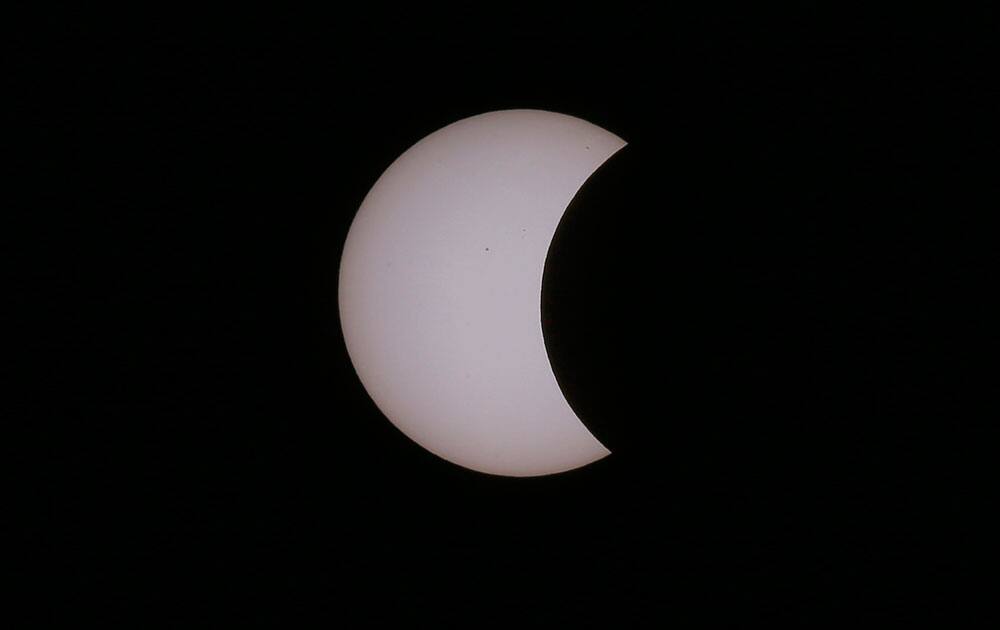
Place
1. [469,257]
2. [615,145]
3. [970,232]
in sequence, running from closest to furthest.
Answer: [970,232]
[469,257]
[615,145]

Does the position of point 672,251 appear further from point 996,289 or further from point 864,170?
point 996,289

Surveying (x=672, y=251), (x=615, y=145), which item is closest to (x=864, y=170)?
(x=672, y=251)

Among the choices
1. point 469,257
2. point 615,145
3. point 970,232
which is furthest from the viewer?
point 615,145

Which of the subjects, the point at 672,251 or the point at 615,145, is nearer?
the point at 672,251

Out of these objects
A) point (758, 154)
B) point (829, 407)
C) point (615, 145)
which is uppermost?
point (615, 145)


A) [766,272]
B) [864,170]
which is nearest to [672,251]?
[766,272]

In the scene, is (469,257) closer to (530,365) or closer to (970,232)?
(530,365)

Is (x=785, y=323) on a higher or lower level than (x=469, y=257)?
lower
